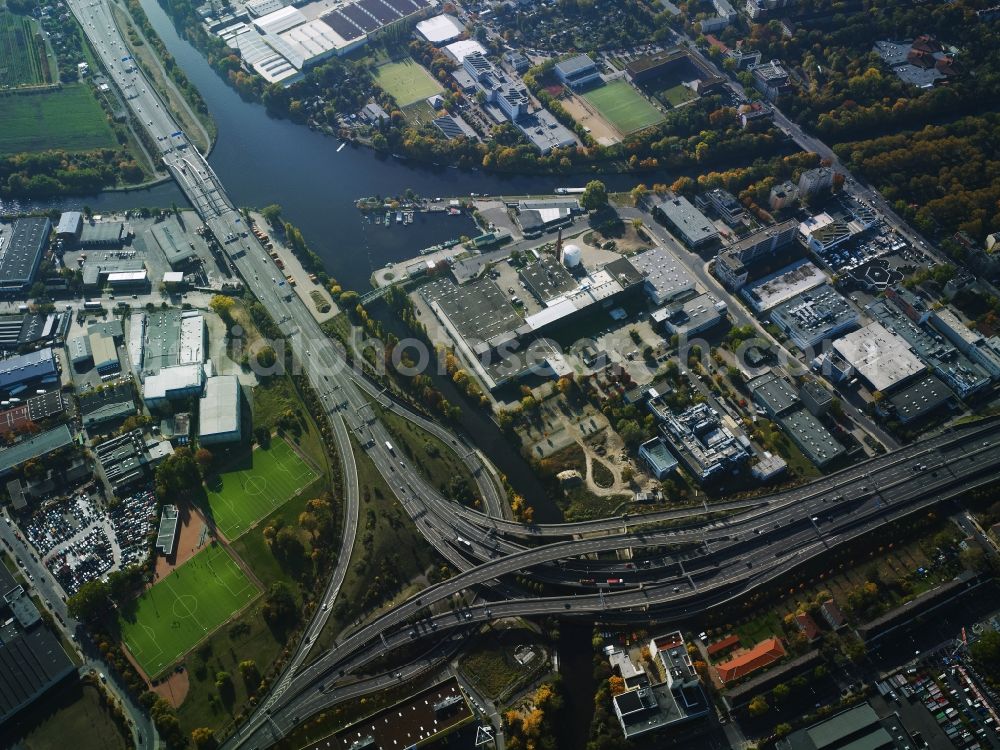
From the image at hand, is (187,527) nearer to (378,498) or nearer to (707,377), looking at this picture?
(378,498)

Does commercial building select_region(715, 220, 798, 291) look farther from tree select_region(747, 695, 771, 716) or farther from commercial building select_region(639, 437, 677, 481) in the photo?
tree select_region(747, 695, 771, 716)

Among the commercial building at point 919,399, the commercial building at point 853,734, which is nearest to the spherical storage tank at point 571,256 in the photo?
the commercial building at point 919,399

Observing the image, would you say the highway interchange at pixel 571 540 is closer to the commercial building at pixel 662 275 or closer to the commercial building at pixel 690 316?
the commercial building at pixel 690 316

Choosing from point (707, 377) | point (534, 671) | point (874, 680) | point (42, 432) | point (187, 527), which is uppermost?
point (42, 432)

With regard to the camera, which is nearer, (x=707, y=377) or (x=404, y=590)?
(x=404, y=590)

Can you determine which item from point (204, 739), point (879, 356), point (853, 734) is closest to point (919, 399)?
point (879, 356)

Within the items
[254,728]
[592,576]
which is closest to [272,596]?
[254,728]

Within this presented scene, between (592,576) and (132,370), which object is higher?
(132,370)

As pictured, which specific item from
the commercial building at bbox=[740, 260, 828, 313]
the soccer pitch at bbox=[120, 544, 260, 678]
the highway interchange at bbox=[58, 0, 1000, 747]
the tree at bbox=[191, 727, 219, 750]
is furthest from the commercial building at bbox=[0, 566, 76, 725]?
the commercial building at bbox=[740, 260, 828, 313]
